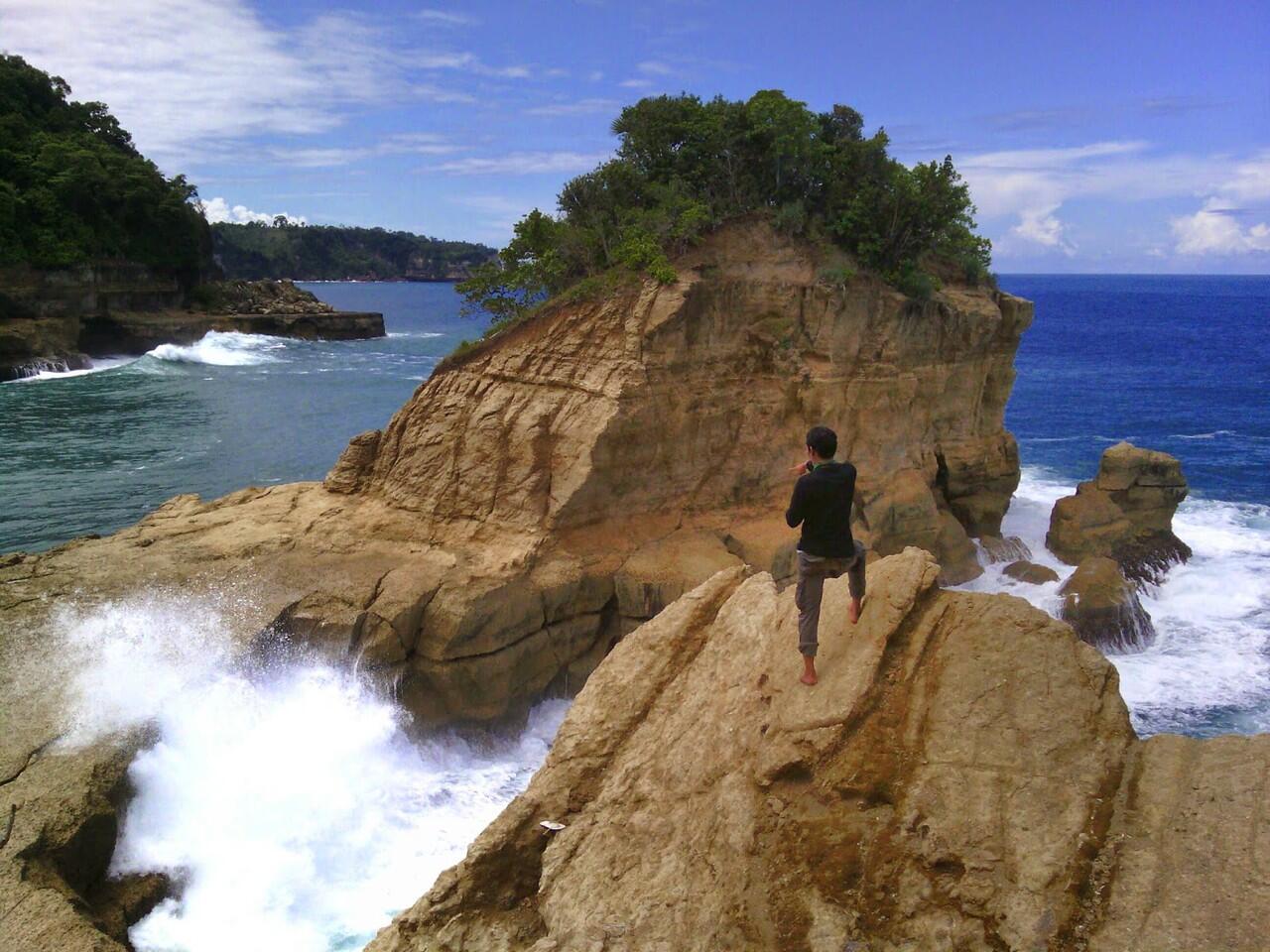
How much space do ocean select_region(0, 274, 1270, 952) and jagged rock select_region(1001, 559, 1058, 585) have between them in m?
0.28

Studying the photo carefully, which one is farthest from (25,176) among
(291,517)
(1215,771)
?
(1215,771)

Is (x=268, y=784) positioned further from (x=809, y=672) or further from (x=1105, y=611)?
(x=1105, y=611)

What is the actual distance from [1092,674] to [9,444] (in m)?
33.9

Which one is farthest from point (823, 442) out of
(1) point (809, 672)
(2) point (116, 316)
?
(2) point (116, 316)

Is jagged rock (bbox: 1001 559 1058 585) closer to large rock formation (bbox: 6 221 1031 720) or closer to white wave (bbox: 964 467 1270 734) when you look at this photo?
white wave (bbox: 964 467 1270 734)

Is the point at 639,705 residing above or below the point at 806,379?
below

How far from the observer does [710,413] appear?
1731 centimetres

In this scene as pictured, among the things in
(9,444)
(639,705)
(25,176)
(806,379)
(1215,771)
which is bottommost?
(9,444)

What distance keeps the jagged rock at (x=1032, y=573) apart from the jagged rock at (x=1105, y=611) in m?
1.19

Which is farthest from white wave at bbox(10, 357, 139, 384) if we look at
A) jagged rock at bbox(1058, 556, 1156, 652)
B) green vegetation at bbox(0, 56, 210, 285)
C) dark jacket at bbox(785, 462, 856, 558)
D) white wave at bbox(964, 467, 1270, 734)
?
dark jacket at bbox(785, 462, 856, 558)

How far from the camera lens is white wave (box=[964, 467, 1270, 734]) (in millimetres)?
16656

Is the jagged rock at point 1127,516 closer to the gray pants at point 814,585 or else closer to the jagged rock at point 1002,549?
the jagged rock at point 1002,549

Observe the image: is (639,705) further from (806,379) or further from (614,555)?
(806,379)

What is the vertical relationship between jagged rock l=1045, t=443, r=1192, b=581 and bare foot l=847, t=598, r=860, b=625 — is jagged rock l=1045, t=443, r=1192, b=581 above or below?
below
